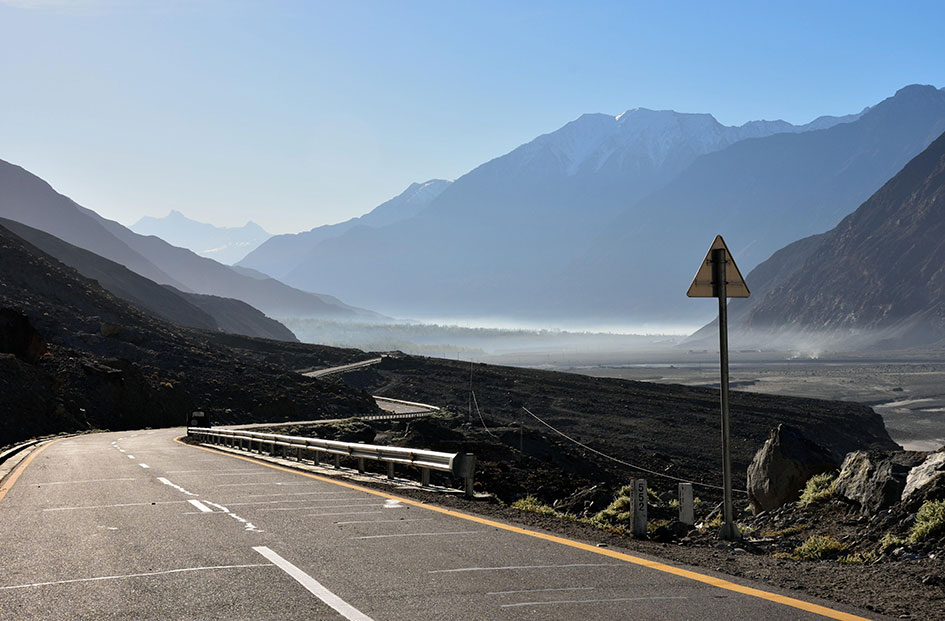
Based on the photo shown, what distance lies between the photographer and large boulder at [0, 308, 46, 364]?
48812 millimetres

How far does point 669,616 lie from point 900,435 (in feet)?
274

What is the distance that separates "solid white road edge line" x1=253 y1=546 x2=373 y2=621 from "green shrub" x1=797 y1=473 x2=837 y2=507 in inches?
285

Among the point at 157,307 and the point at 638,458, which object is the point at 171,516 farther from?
Result: the point at 157,307

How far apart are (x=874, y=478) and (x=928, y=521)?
187 centimetres

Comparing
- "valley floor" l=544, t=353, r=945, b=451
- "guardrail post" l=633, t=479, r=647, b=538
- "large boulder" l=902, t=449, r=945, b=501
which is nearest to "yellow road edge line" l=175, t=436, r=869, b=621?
"guardrail post" l=633, t=479, r=647, b=538

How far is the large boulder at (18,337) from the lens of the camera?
1922 inches

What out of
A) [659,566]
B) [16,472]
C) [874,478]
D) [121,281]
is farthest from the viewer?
[121,281]

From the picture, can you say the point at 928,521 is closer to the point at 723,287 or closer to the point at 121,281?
the point at 723,287

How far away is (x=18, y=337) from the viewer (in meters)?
49.8

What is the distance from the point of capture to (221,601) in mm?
7125

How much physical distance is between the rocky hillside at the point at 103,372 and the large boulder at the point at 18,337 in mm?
56

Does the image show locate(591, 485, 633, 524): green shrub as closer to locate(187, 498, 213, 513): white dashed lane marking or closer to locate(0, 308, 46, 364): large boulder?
locate(187, 498, 213, 513): white dashed lane marking

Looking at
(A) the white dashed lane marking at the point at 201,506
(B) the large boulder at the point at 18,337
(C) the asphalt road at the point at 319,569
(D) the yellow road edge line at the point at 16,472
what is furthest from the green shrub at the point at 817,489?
(B) the large boulder at the point at 18,337

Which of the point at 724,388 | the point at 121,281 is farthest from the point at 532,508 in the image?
the point at 121,281
